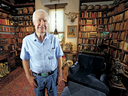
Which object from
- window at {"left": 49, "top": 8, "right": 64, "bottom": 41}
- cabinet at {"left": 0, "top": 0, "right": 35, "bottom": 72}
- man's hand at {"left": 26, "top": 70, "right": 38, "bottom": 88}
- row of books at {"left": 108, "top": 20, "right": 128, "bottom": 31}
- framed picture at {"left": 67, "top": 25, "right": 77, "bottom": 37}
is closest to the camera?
man's hand at {"left": 26, "top": 70, "right": 38, "bottom": 88}

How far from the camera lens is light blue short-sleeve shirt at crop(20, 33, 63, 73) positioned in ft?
3.05

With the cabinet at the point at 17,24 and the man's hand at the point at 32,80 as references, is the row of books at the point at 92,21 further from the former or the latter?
the man's hand at the point at 32,80

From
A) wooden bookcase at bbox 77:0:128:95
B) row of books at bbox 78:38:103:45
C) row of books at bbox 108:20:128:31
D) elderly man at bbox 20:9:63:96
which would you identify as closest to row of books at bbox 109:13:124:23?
wooden bookcase at bbox 77:0:128:95

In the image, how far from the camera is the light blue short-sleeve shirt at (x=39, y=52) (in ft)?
3.05

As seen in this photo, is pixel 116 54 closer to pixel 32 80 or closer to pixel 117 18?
pixel 117 18

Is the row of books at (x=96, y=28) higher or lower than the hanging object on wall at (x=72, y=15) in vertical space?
lower

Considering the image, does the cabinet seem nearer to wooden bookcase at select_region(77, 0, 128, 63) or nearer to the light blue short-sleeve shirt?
wooden bookcase at select_region(77, 0, 128, 63)

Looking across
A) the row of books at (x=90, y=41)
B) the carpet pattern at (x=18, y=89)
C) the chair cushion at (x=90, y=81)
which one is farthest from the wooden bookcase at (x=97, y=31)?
the carpet pattern at (x=18, y=89)

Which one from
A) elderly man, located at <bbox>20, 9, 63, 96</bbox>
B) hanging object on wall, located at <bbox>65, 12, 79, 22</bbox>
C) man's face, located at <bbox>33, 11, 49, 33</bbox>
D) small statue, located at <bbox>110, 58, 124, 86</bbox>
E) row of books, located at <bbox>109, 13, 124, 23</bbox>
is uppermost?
hanging object on wall, located at <bbox>65, 12, 79, 22</bbox>

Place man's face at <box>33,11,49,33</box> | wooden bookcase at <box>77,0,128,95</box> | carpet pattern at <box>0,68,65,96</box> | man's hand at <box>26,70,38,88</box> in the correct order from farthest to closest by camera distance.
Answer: wooden bookcase at <box>77,0,128,95</box>
carpet pattern at <box>0,68,65,96</box>
man's hand at <box>26,70,38,88</box>
man's face at <box>33,11,49,33</box>

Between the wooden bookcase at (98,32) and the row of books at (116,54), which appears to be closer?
the row of books at (116,54)

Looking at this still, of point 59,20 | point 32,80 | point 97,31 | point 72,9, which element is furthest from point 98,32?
point 32,80

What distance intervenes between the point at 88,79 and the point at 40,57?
1.44 metres

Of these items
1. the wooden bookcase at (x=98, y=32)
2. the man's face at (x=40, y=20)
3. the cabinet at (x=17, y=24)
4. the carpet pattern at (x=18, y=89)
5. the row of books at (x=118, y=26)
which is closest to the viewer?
the man's face at (x=40, y=20)
